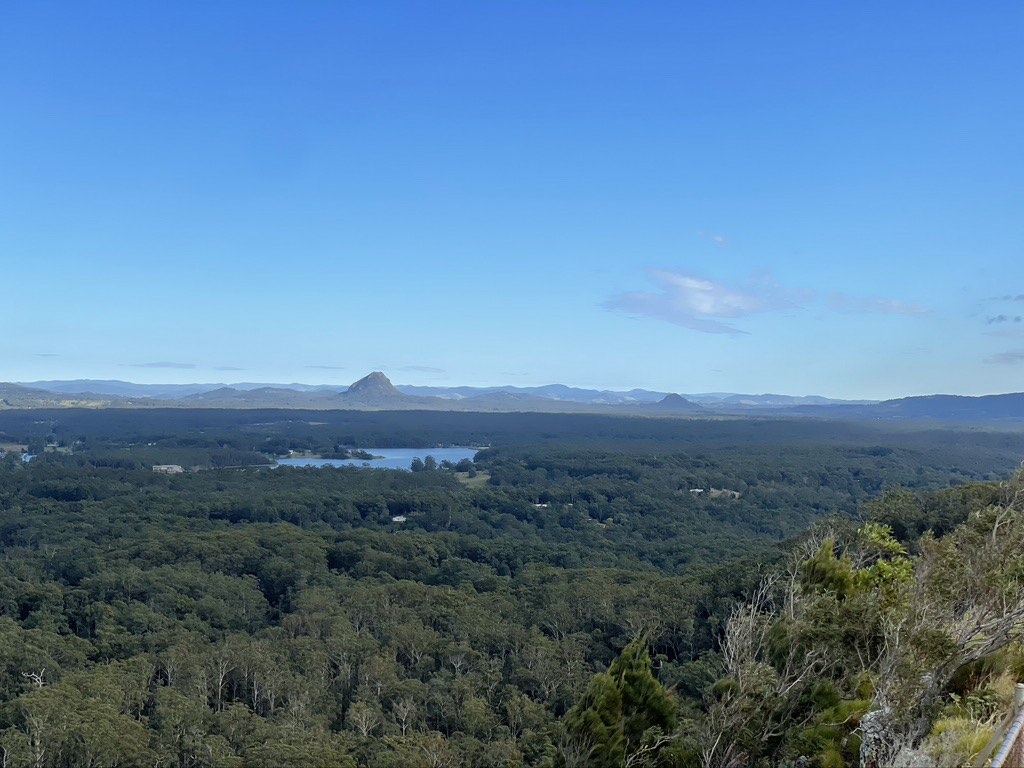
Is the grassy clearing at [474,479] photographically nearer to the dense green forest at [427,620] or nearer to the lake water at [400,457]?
the dense green forest at [427,620]

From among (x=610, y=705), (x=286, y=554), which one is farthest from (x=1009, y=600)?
(x=286, y=554)

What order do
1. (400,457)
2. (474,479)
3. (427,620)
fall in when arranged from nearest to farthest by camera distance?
(427,620), (474,479), (400,457)

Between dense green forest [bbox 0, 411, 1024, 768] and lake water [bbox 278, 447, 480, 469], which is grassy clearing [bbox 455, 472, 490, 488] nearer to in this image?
dense green forest [bbox 0, 411, 1024, 768]

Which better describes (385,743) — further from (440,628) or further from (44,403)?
(44,403)

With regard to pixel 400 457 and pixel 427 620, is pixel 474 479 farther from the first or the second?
pixel 427 620

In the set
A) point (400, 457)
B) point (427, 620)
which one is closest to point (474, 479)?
point (400, 457)

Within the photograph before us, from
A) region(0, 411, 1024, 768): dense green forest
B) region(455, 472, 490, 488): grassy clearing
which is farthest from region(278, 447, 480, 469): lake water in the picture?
region(0, 411, 1024, 768): dense green forest

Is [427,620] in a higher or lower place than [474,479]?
higher

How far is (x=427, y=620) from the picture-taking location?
2667cm

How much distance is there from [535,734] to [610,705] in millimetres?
7277

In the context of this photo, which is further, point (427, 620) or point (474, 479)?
point (474, 479)

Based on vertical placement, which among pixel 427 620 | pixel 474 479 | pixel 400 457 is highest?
pixel 427 620

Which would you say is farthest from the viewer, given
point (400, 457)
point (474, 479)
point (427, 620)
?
point (400, 457)

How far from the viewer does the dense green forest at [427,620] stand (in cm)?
1135
